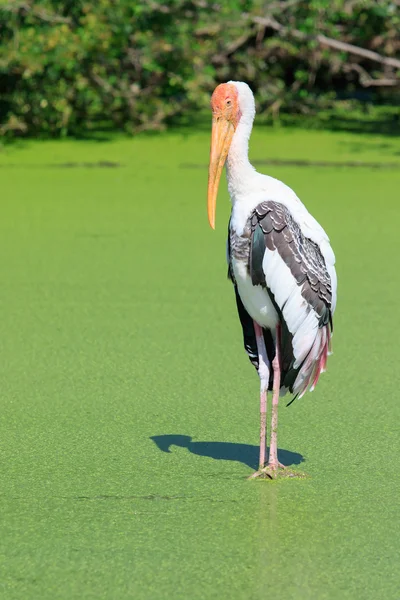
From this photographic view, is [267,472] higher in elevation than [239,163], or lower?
lower

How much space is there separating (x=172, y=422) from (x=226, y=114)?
3.00 ft

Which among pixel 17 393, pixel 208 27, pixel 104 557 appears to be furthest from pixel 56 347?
pixel 208 27

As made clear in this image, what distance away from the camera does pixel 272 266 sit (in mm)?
2670

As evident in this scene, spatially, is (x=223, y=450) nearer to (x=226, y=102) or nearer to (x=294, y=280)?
(x=294, y=280)

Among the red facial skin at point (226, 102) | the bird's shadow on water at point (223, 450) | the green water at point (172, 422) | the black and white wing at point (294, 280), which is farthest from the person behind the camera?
the bird's shadow on water at point (223, 450)

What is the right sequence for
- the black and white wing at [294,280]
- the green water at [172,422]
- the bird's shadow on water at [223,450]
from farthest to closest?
the bird's shadow on water at [223,450], the black and white wing at [294,280], the green water at [172,422]

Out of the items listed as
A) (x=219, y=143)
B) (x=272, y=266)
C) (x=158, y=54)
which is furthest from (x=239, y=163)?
(x=158, y=54)

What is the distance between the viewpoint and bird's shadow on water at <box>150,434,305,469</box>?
3027 millimetres

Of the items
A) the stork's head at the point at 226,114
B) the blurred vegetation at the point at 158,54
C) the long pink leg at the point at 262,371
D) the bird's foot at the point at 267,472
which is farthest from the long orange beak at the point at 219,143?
the blurred vegetation at the point at 158,54

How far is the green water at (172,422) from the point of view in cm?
240

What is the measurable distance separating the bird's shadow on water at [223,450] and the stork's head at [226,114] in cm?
61

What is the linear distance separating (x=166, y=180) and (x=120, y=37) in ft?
5.66

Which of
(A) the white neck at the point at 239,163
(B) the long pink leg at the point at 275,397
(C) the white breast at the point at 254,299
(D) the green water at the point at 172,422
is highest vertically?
(A) the white neck at the point at 239,163

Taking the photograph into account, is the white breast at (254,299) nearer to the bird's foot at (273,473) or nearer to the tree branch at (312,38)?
the bird's foot at (273,473)
